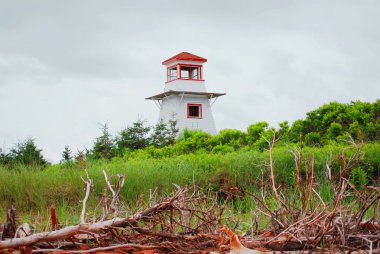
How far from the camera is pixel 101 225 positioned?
2408 millimetres

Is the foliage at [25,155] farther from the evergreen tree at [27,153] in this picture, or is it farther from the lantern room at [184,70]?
the lantern room at [184,70]

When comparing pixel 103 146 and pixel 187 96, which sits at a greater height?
pixel 187 96

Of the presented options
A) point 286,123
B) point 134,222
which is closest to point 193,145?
point 286,123

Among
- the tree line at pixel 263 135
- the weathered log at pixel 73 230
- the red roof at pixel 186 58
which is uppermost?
the red roof at pixel 186 58

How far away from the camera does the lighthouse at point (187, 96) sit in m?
39.1

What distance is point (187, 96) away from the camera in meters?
39.9

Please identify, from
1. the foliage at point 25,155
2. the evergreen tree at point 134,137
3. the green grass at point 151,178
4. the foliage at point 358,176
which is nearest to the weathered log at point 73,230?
the green grass at point 151,178

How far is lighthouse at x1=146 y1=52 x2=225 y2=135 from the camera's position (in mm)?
39125

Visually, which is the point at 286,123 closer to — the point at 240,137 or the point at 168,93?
the point at 240,137

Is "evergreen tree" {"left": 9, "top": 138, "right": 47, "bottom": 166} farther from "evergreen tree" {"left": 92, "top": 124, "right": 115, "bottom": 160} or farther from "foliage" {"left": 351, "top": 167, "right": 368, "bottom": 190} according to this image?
"foliage" {"left": 351, "top": 167, "right": 368, "bottom": 190}

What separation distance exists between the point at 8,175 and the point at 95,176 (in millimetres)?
1857

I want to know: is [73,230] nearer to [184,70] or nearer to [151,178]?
[151,178]

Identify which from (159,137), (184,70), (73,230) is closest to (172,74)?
(184,70)

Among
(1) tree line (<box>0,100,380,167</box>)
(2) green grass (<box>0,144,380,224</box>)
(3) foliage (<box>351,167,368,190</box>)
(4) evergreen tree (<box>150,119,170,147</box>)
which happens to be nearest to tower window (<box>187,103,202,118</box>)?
(4) evergreen tree (<box>150,119,170,147</box>)
